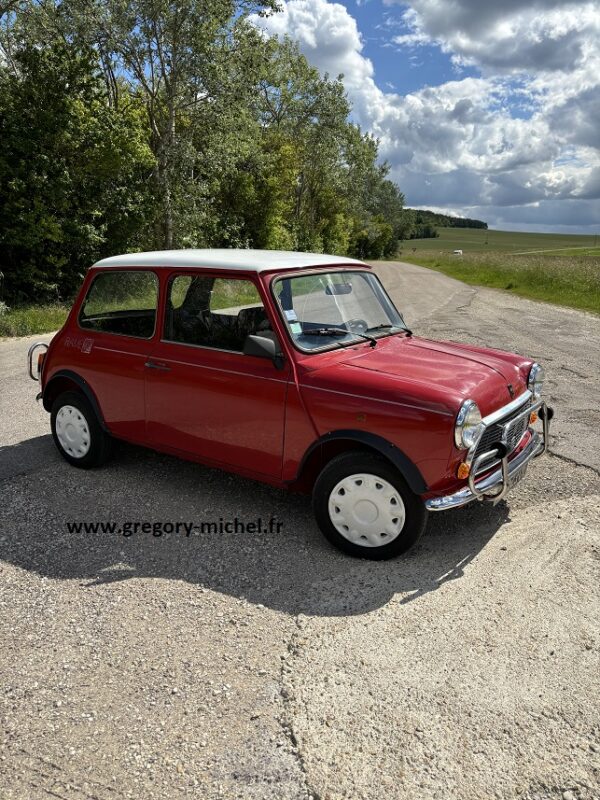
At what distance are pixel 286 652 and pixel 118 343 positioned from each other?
9.70ft

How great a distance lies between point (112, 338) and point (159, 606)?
8.01 feet

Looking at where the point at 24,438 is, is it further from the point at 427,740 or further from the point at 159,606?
the point at 427,740

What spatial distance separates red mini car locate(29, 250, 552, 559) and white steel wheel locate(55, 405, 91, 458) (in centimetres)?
4

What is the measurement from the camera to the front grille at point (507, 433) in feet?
12.6

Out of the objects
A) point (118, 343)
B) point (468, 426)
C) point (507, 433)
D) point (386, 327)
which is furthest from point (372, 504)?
point (118, 343)

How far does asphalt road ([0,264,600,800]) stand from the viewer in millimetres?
2373

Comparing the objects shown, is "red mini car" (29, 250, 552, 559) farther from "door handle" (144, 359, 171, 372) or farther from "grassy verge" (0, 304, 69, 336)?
"grassy verge" (0, 304, 69, 336)

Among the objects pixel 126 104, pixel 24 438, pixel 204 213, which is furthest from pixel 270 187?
pixel 24 438

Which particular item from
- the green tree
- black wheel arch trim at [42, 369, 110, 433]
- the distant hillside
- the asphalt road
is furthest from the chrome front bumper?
the distant hillside

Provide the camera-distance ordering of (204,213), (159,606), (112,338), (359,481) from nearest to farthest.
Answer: (159,606) → (359,481) → (112,338) → (204,213)

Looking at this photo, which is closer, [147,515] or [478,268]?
[147,515]

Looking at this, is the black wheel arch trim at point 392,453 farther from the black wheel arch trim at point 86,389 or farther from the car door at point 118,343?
the black wheel arch trim at point 86,389

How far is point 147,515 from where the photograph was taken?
4.52 meters

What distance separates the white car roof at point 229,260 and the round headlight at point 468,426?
1598mm
